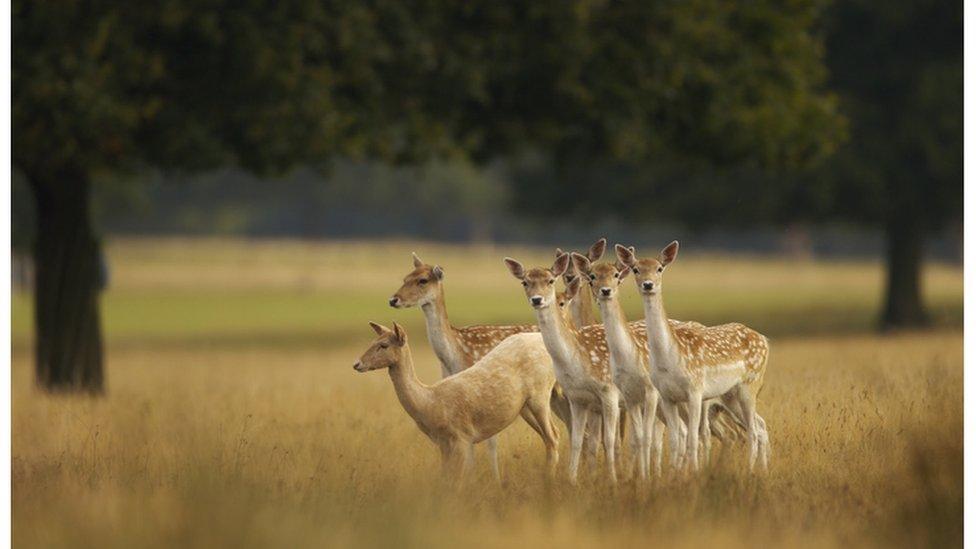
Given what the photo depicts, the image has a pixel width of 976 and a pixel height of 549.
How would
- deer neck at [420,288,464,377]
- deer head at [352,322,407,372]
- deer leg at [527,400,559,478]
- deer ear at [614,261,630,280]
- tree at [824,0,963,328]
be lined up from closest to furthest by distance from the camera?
deer ear at [614,261,630,280] < deer head at [352,322,407,372] < deer neck at [420,288,464,377] < deer leg at [527,400,559,478] < tree at [824,0,963,328]

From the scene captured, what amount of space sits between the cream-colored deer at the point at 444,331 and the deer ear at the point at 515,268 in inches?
29.8

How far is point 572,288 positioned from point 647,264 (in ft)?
3.32

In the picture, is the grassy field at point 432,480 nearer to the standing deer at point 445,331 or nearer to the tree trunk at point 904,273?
the standing deer at point 445,331

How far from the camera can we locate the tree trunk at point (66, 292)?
59.8 feet

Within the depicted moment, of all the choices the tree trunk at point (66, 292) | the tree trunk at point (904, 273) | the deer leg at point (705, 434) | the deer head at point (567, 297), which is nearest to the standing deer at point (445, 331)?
the deer head at point (567, 297)

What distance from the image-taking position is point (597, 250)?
789 cm

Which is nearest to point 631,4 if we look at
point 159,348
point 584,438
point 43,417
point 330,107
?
point 330,107

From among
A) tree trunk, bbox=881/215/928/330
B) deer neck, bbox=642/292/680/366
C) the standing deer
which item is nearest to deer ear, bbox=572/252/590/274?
deer neck, bbox=642/292/680/366

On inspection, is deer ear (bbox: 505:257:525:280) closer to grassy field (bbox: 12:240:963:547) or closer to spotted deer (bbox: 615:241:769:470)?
spotted deer (bbox: 615:241:769:470)

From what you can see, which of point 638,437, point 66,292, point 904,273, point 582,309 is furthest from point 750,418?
point 904,273

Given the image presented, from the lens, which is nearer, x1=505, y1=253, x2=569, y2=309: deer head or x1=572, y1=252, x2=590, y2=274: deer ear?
x1=505, y1=253, x2=569, y2=309: deer head

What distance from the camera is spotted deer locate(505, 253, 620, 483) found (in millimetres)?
8094

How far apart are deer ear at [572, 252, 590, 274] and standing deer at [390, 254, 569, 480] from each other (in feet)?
2.71

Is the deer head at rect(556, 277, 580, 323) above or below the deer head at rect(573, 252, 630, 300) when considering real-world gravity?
below
